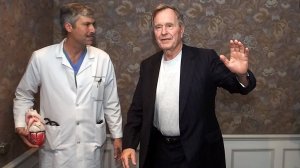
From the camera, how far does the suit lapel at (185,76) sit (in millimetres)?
1910

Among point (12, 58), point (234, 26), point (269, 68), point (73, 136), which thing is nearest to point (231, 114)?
point (269, 68)

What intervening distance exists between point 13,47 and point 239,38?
164 centimetres

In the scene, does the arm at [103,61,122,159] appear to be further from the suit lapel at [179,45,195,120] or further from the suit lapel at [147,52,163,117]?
the suit lapel at [179,45,195,120]

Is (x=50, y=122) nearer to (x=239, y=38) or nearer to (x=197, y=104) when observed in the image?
(x=197, y=104)

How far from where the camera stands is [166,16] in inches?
78.0

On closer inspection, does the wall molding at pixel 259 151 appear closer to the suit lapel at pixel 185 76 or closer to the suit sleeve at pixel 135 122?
the suit sleeve at pixel 135 122

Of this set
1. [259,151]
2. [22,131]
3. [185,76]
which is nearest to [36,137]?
[22,131]

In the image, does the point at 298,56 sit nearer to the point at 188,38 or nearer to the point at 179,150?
the point at 188,38

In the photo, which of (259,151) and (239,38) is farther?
(259,151)

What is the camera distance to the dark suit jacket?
1.90 m

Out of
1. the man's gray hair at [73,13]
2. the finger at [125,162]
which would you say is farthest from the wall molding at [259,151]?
the man's gray hair at [73,13]

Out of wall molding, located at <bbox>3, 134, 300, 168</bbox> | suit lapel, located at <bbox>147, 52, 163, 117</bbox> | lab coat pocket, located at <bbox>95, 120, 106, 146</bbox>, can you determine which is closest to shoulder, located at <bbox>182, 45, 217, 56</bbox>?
suit lapel, located at <bbox>147, 52, 163, 117</bbox>

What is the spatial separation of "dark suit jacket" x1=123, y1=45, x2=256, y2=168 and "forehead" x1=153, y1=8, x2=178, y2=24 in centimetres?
18

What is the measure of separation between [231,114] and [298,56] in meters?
0.69
